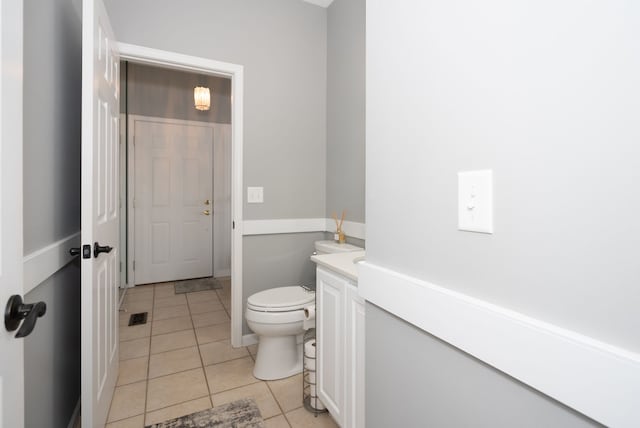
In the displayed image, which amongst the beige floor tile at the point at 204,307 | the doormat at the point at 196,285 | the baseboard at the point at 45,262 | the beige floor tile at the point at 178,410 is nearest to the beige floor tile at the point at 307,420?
the beige floor tile at the point at 178,410

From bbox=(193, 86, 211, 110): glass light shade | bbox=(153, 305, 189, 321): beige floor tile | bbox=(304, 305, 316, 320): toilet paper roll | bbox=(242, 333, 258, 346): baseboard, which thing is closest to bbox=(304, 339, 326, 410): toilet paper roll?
bbox=(304, 305, 316, 320): toilet paper roll

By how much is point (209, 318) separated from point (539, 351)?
2831 millimetres

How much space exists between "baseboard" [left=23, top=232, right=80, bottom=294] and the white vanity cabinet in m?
A: 1.04

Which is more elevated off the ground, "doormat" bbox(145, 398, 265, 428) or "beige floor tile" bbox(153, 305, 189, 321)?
"beige floor tile" bbox(153, 305, 189, 321)

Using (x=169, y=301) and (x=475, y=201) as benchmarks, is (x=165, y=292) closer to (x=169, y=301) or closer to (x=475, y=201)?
(x=169, y=301)

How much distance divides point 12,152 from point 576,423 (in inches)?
45.0

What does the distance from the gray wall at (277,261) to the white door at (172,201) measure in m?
2.01

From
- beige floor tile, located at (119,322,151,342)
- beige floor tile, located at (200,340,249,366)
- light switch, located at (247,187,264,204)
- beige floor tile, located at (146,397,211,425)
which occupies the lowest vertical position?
beige floor tile, located at (146,397,211,425)

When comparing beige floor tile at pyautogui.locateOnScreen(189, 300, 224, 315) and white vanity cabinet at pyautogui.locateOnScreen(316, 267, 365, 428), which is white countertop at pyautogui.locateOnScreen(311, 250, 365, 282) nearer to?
white vanity cabinet at pyautogui.locateOnScreen(316, 267, 365, 428)

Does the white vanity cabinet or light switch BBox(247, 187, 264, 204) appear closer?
the white vanity cabinet

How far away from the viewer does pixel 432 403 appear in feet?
2.51

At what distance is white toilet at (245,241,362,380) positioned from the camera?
1.86m

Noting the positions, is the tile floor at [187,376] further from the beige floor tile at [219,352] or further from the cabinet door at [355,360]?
the cabinet door at [355,360]

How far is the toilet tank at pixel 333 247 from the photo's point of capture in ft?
7.11
